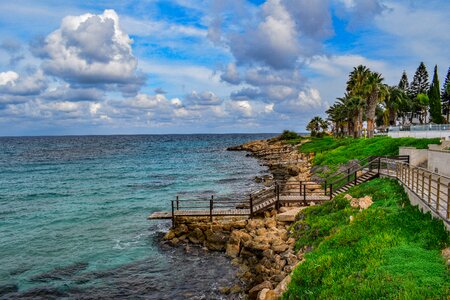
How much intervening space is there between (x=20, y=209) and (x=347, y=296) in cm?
3251

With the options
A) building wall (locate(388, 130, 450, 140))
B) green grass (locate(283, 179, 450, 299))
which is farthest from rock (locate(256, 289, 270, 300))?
building wall (locate(388, 130, 450, 140))

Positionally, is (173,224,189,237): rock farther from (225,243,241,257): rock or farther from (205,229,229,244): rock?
(225,243,241,257): rock

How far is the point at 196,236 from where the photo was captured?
22.3 meters

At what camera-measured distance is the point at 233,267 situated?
18.4 meters

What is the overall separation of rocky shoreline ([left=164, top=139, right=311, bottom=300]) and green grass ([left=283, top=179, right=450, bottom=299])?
4.10ft

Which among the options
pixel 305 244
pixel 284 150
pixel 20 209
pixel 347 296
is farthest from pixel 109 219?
pixel 284 150

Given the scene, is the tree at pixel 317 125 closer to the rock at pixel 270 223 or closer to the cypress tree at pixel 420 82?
the cypress tree at pixel 420 82

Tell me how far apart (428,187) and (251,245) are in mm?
8733

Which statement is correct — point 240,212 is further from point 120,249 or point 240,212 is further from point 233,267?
point 120,249

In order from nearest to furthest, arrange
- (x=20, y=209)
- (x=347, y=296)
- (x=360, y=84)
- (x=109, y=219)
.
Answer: (x=347, y=296)
(x=109, y=219)
(x=20, y=209)
(x=360, y=84)

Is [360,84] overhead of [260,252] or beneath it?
overhead

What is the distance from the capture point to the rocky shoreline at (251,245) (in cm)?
1485

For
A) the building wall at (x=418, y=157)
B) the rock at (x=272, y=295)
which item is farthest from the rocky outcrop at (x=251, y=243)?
the building wall at (x=418, y=157)

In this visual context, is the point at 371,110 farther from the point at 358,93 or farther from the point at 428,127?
the point at 428,127
